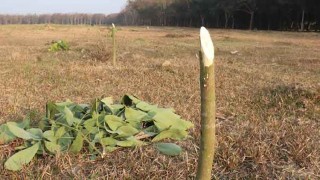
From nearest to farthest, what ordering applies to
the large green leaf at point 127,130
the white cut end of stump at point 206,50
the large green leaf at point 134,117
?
the white cut end of stump at point 206,50 < the large green leaf at point 127,130 < the large green leaf at point 134,117

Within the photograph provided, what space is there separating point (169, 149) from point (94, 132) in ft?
2.20

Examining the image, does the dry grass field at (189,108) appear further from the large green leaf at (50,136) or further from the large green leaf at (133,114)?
the large green leaf at (133,114)

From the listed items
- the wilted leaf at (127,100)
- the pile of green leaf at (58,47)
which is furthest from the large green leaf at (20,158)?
the pile of green leaf at (58,47)

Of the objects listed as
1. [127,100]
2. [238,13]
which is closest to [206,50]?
[127,100]

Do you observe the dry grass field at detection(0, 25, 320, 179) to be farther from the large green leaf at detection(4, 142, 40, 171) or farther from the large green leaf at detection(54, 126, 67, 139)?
the large green leaf at detection(54, 126, 67, 139)

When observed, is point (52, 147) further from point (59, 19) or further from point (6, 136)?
point (59, 19)

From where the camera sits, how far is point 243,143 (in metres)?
3.58

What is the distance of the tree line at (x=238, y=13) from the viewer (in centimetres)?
4506

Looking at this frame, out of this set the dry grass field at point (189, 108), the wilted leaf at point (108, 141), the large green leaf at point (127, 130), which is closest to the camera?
the dry grass field at point (189, 108)

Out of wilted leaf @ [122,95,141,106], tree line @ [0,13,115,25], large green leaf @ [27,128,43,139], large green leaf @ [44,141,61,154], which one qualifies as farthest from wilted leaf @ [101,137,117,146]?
tree line @ [0,13,115,25]

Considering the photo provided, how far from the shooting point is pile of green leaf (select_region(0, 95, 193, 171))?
3513mm

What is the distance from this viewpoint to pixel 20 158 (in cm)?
340

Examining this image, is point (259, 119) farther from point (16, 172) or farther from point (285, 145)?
point (16, 172)

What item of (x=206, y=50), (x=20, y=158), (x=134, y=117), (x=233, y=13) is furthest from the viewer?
(x=233, y=13)
